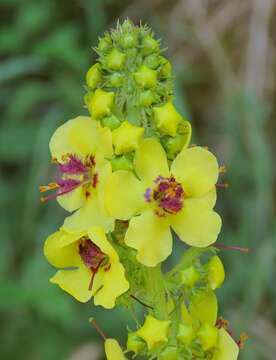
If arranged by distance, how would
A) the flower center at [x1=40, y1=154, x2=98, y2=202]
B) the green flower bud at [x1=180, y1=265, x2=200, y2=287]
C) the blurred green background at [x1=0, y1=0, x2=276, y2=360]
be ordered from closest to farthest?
the green flower bud at [x1=180, y1=265, x2=200, y2=287] → the flower center at [x1=40, y1=154, x2=98, y2=202] → the blurred green background at [x1=0, y1=0, x2=276, y2=360]

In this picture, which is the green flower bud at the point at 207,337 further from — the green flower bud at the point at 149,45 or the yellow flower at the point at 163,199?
the green flower bud at the point at 149,45

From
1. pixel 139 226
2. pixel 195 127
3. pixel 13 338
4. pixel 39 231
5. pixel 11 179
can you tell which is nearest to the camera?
pixel 139 226

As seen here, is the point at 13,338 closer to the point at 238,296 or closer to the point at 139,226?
the point at 238,296

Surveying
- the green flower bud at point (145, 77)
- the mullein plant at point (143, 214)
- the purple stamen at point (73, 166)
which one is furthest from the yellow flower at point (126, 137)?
the purple stamen at point (73, 166)

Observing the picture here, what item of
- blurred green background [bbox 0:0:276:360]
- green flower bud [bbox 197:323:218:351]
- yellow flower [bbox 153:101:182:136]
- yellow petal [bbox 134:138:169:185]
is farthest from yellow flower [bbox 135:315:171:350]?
blurred green background [bbox 0:0:276:360]

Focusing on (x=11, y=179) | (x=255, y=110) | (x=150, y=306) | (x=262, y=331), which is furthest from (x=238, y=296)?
(x=150, y=306)

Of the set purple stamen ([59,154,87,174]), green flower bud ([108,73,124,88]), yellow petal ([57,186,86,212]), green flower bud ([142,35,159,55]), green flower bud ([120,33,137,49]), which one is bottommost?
yellow petal ([57,186,86,212])

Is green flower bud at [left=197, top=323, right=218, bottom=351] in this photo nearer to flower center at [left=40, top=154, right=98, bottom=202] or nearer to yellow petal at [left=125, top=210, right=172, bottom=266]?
yellow petal at [left=125, top=210, right=172, bottom=266]
